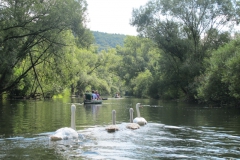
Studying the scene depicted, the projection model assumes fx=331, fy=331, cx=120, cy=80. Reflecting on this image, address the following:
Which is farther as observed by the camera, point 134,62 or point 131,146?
point 134,62

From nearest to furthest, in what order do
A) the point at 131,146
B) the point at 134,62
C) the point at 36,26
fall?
the point at 131,146 → the point at 36,26 → the point at 134,62

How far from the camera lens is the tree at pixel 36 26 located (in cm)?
2673

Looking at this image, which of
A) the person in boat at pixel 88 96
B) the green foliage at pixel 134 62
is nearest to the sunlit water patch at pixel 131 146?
the person in boat at pixel 88 96

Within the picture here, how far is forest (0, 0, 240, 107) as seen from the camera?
1133 inches

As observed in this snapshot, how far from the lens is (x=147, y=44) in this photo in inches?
2039

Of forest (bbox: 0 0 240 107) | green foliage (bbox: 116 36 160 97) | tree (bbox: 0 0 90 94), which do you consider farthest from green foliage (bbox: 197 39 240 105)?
green foliage (bbox: 116 36 160 97)

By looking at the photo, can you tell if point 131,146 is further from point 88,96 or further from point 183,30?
point 183,30

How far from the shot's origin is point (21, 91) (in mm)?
49750

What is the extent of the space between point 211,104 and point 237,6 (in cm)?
1548

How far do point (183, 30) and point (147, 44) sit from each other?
7341 mm

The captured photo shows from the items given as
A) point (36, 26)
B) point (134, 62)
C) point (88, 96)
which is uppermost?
point (134, 62)

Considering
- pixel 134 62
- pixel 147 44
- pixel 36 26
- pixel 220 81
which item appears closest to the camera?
pixel 36 26

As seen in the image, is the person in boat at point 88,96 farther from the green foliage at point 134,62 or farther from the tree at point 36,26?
the green foliage at point 134,62

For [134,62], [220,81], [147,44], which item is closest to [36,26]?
[220,81]
